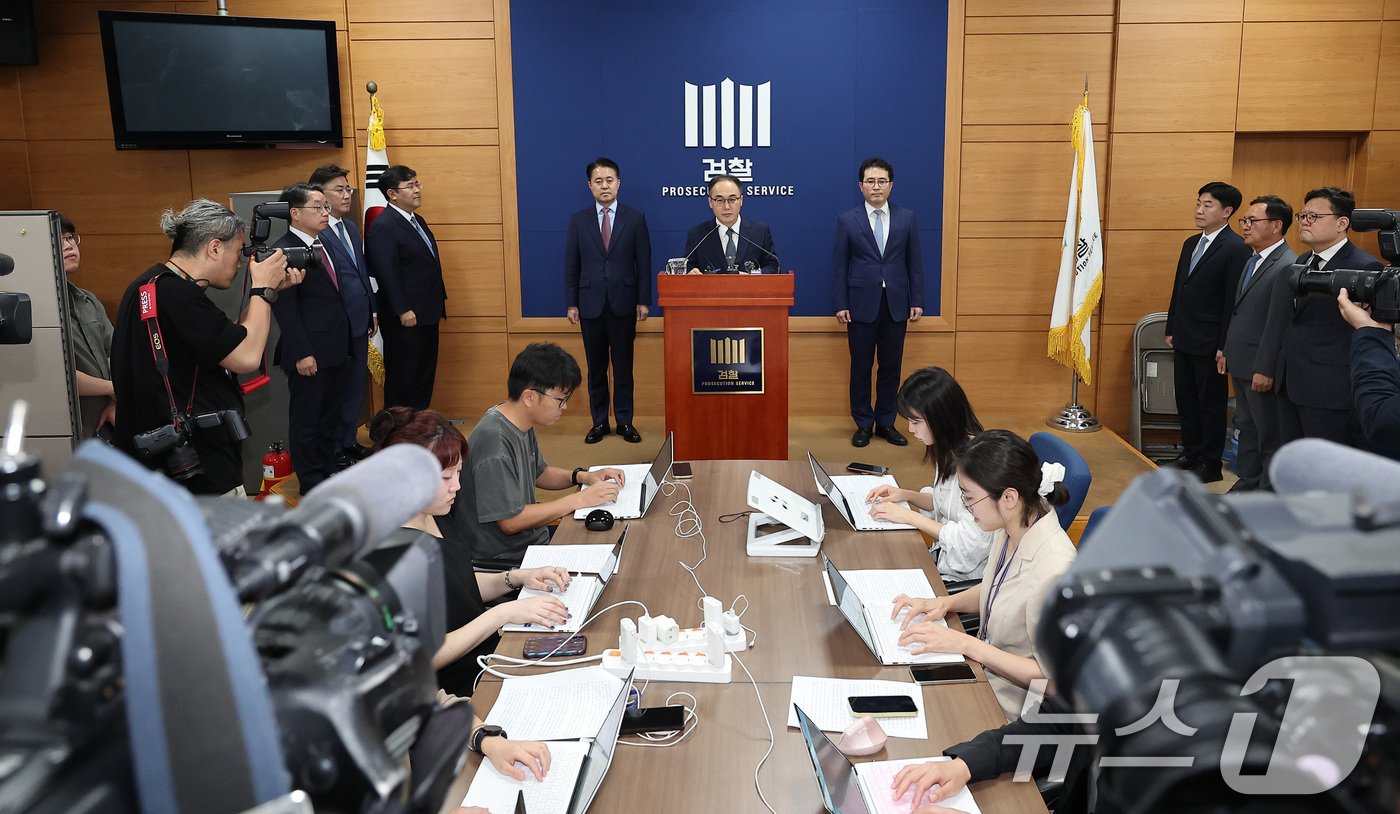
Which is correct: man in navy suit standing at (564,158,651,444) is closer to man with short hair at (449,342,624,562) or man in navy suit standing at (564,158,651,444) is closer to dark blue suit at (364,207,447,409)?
dark blue suit at (364,207,447,409)

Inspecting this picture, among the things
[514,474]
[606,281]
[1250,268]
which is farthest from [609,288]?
[1250,268]

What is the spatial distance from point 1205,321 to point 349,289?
5.07 m

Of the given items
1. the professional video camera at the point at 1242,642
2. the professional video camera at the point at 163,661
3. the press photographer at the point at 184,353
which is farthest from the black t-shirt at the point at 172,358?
the professional video camera at the point at 1242,642

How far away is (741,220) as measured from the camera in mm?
6730

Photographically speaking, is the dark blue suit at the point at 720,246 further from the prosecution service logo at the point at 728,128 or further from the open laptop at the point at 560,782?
the open laptop at the point at 560,782

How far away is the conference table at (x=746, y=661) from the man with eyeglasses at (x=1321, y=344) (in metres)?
2.65

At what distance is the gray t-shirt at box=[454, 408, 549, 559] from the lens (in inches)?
144

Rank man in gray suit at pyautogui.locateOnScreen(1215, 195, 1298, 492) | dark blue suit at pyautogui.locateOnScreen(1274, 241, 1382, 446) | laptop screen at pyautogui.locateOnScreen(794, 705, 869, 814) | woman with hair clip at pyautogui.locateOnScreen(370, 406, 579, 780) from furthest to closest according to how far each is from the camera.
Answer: man in gray suit at pyautogui.locateOnScreen(1215, 195, 1298, 492)
dark blue suit at pyautogui.locateOnScreen(1274, 241, 1382, 446)
woman with hair clip at pyautogui.locateOnScreen(370, 406, 579, 780)
laptop screen at pyautogui.locateOnScreen(794, 705, 869, 814)

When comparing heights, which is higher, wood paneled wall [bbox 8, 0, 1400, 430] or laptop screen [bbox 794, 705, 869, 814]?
wood paneled wall [bbox 8, 0, 1400, 430]

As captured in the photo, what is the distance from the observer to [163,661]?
0.70 meters

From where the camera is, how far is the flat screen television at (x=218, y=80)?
256 inches

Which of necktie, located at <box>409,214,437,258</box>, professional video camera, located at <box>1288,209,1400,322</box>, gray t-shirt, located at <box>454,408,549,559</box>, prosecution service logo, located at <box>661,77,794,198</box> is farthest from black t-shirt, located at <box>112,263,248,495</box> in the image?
professional video camera, located at <box>1288,209,1400,322</box>

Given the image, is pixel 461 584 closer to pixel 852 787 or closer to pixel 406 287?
pixel 852 787

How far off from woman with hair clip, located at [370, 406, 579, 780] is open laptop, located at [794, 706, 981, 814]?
36.6 inches
